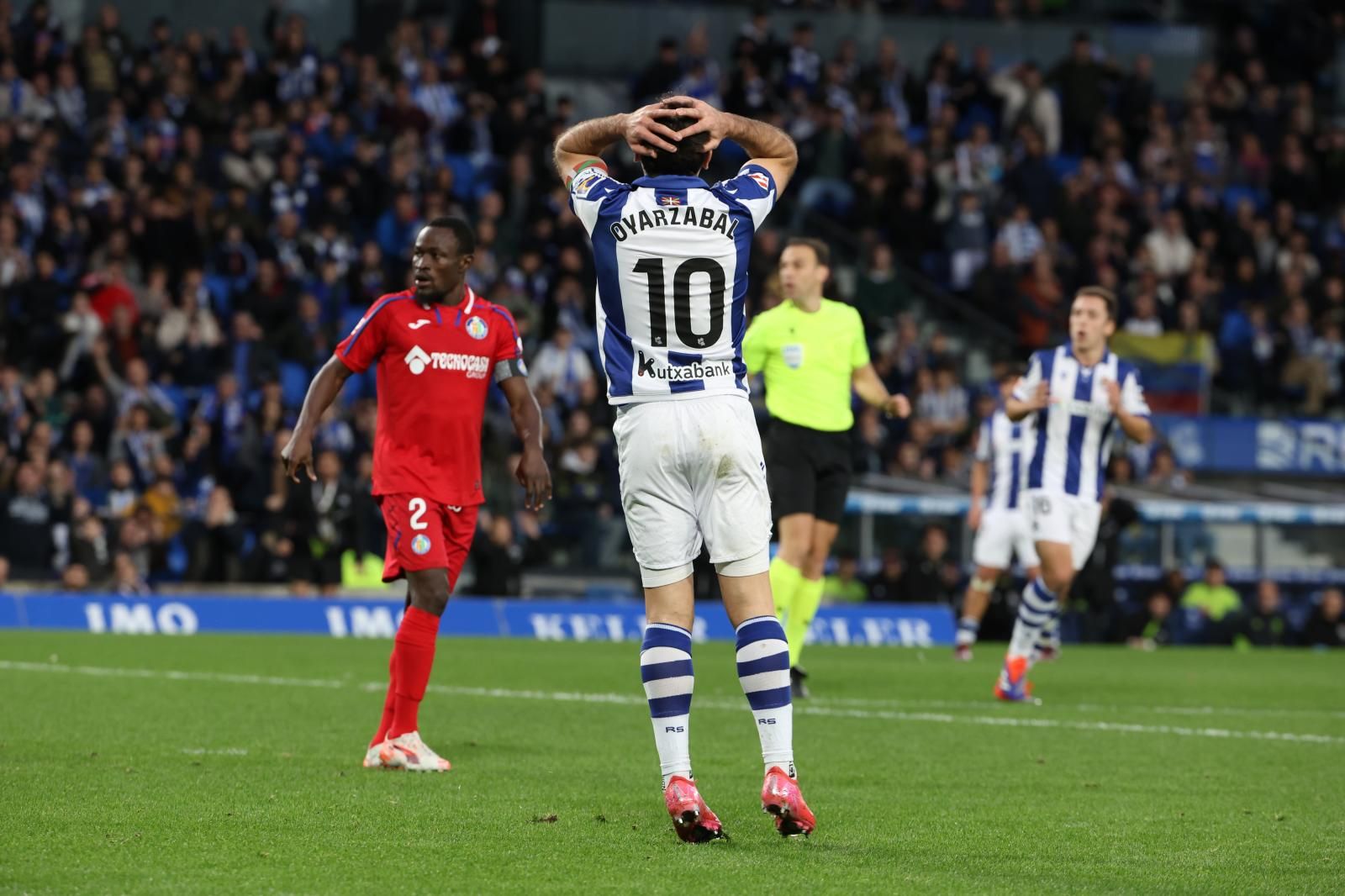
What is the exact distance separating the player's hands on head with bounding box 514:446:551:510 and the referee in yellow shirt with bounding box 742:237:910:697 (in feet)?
13.7

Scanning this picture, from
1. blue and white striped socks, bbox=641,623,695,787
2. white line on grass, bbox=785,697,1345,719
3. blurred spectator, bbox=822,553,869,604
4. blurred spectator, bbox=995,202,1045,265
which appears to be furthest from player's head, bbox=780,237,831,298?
blurred spectator, bbox=995,202,1045,265

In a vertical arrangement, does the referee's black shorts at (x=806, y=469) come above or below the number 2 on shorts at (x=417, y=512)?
below

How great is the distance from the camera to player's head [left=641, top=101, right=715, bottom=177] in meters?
6.25

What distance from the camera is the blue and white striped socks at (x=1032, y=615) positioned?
1221 cm

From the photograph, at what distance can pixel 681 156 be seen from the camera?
6.31 meters

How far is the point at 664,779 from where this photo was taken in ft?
20.4

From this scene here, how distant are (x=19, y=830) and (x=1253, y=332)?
924 inches

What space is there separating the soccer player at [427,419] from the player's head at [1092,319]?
4.96 m

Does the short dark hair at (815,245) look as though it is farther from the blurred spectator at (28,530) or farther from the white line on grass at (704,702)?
the blurred spectator at (28,530)

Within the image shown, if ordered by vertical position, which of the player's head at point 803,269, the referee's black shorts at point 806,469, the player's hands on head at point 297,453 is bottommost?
the referee's black shorts at point 806,469

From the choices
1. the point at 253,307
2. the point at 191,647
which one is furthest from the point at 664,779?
the point at 253,307

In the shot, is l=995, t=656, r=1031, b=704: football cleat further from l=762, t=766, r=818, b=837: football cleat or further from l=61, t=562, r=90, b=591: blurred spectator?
l=61, t=562, r=90, b=591: blurred spectator

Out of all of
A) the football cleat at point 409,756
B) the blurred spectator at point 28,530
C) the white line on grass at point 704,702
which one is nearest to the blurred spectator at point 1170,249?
the blurred spectator at point 28,530

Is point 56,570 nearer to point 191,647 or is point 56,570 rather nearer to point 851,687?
point 191,647
